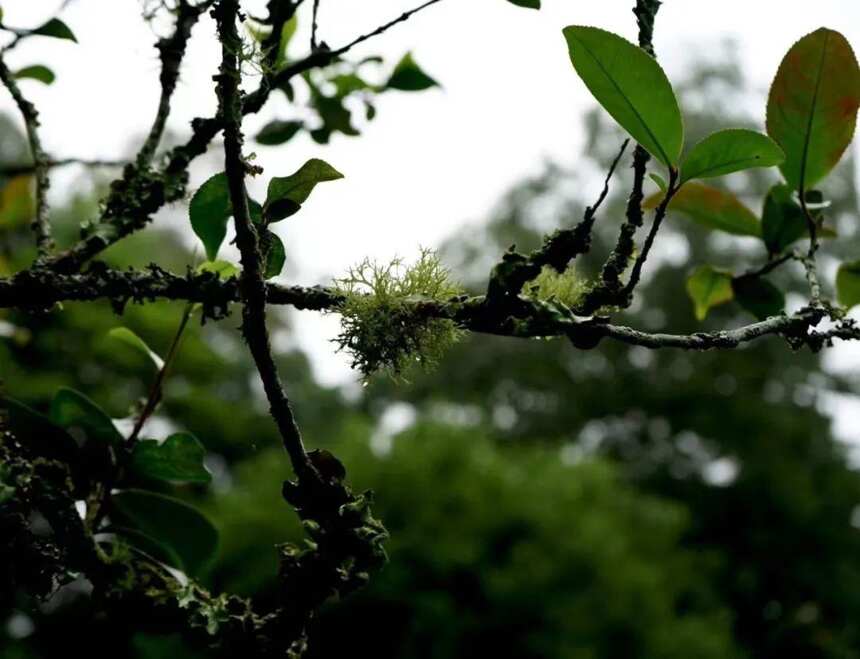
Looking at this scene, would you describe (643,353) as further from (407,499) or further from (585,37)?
(585,37)

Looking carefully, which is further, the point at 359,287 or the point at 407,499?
the point at 407,499

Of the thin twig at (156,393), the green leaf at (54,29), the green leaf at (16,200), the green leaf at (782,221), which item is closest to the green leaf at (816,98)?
the green leaf at (782,221)

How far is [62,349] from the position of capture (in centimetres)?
615

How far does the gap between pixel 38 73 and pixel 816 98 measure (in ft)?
2.60

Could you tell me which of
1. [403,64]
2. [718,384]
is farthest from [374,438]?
[718,384]

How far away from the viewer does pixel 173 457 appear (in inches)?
27.9

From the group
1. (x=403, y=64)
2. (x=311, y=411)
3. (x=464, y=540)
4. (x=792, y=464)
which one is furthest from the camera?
(x=792, y=464)

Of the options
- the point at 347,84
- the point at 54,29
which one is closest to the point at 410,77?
the point at 347,84

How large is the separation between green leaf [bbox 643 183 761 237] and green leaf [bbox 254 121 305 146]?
407 millimetres

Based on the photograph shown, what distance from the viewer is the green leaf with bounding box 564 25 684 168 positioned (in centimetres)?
58

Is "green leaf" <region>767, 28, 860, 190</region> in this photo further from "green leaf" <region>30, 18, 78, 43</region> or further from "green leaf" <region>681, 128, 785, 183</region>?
"green leaf" <region>30, 18, 78, 43</region>

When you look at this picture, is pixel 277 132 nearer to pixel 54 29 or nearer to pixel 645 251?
pixel 54 29

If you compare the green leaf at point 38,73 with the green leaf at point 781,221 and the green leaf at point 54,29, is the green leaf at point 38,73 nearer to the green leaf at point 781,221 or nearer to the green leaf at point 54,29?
the green leaf at point 54,29

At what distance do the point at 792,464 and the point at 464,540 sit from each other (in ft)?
19.5
